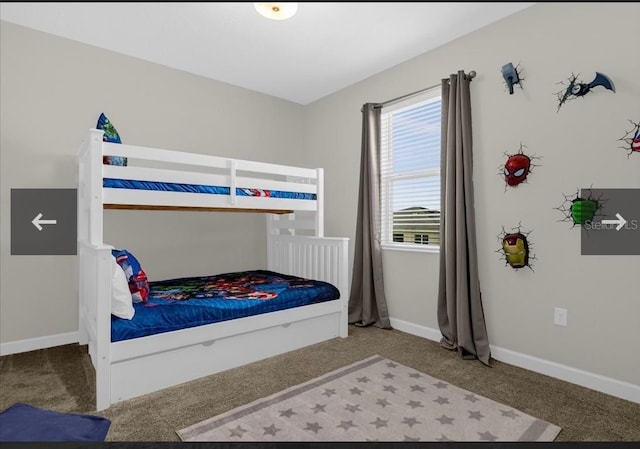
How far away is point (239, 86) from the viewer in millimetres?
3701

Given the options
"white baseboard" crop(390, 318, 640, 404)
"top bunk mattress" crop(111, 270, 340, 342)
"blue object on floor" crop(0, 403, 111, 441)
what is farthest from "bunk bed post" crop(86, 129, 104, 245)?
"white baseboard" crop(390, 318, 640, 404)

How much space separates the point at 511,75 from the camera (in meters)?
2.39

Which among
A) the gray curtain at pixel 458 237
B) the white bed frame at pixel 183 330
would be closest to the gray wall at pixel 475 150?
the gray curtain at pixel 458 237

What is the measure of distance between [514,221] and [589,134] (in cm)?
66

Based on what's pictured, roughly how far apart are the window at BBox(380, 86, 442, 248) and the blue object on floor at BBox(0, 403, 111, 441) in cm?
263

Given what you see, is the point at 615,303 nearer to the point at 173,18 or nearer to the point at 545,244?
the point at 545,244

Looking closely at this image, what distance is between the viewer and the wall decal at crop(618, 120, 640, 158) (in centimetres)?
193

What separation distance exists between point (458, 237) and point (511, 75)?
1.14 meters

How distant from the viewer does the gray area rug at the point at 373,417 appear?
1591 mm

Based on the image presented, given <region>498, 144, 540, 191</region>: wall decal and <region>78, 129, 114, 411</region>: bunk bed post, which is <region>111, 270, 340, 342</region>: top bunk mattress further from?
<region>498, 144, 540, 191</region>: wall decal

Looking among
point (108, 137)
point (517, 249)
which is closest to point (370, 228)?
point (517, 249)

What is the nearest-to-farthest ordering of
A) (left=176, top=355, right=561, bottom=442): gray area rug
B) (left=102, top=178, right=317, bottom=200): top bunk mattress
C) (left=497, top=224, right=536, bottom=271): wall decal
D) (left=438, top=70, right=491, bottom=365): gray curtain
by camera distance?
1. (left=176, top=355, right=561, bottom=442): gray area rug
2. (left=102, top=178, right=317, bottom=200): top bunk mattress
3. (left=497, top=224, right=536, bottom=271): wall decal
4. (left=438, top=70, right=491, bottom=365): gray curtain

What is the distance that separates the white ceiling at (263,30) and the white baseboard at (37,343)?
230cm

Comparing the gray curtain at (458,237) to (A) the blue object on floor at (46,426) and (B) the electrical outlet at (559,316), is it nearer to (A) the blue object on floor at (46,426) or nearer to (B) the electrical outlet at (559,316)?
(B) the electrical outlet at (559,316)
